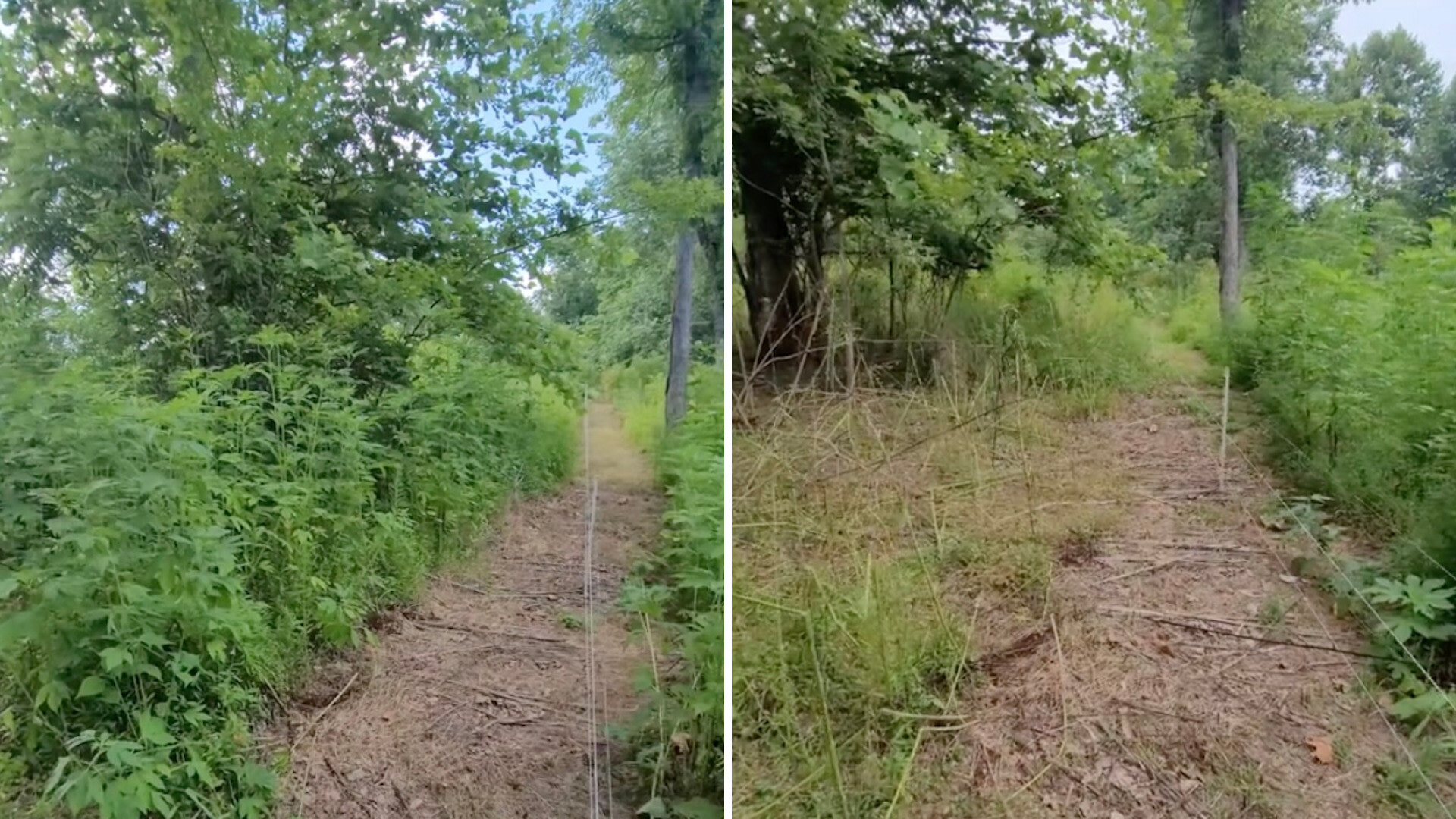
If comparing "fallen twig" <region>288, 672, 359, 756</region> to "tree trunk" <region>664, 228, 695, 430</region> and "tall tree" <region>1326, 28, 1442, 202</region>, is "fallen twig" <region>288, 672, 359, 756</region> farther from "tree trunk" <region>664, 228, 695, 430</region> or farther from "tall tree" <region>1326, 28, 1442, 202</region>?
"tall tree" <region>1326, 28, 1442, 202</region>

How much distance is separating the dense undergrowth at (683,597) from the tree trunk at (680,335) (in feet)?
0.05

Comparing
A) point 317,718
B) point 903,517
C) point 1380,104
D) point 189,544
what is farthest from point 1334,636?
point 189,544

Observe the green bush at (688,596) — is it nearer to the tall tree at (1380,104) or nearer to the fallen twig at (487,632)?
the fallen twig at (487,632)

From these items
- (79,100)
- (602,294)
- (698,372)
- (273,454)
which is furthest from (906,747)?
(79,100)

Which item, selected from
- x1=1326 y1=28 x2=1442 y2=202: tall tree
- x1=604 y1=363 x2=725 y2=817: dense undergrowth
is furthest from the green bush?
x1=1326 y1=28 x2=1442 y2=202: tall tree

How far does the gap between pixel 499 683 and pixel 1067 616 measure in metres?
0.79

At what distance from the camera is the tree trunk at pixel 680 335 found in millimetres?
1396

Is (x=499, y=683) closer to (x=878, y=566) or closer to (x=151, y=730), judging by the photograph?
(x=151, y=730)

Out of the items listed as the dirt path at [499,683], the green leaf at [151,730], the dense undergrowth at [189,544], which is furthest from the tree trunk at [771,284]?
the green leaf at [151,730]

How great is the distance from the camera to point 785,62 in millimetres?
1426

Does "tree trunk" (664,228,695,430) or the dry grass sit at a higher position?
"tree trunk" (664,228,695,430)

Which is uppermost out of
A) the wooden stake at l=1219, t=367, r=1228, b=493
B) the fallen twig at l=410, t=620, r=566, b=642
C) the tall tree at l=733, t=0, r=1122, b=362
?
the tall tree at l=733, t=0, r=1122, b=362

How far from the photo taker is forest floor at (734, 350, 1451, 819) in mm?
1176

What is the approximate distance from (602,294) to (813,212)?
369 mm
